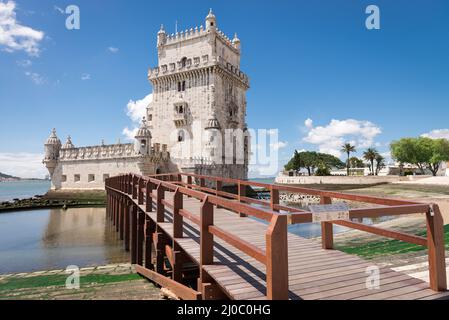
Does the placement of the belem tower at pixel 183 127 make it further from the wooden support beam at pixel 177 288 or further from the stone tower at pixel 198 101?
the wooden support beam at pixel 177 288

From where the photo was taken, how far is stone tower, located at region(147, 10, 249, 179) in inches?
1467

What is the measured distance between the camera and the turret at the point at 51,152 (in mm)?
44312

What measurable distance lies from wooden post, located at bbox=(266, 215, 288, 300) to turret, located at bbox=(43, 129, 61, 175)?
160 ft

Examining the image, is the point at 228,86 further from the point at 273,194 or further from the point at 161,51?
the point at 273,194

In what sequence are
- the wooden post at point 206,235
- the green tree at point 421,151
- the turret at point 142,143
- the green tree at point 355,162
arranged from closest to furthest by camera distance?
the wooden post at point 206,235 < the turret at point 142,143 < the green tree at point 421,151 < the green tree at point 355,162

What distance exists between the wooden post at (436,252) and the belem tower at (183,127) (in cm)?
3154

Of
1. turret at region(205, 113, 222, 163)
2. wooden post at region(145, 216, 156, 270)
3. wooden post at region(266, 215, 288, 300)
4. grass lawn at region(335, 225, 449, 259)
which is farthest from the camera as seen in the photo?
turret at region(205, 113, 222, 163)

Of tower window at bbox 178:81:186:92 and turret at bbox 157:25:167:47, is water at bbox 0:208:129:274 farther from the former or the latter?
turret at bbox 157:25:167:47

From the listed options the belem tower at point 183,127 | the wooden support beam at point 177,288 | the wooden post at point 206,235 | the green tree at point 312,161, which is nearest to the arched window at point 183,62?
the belem tower at point 183,127

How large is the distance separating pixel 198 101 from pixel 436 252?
35.9 meters

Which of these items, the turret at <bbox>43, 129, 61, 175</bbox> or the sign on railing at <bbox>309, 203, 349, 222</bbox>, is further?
the turret at <bbox>43, 129, 61, 175</bbox>

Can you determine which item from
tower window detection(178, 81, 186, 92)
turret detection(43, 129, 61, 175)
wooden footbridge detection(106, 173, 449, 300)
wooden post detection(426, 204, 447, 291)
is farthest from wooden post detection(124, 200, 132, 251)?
turret detection(43, 129, 61, 175)

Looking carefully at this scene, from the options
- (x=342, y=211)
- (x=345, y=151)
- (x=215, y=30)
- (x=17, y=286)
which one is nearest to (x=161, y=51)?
(x=215, y=30)

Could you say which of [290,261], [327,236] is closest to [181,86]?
[327,236]
